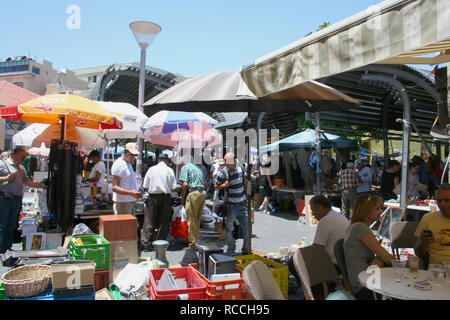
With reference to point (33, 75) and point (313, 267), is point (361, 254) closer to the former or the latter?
point (313, 267)

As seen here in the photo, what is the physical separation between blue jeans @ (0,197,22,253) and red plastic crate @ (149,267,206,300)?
13.0 ft

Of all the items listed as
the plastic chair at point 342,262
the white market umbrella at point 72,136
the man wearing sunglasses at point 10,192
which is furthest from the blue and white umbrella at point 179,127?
the plastic chair at point 342,262

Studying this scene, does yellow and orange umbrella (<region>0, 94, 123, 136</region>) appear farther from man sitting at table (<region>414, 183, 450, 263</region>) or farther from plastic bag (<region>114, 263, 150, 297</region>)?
man sitting at table (<region>414, 183, 450, 263</region>)

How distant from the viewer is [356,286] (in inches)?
130

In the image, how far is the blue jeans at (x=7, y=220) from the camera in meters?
6.07

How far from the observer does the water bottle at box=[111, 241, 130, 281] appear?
15.4ft

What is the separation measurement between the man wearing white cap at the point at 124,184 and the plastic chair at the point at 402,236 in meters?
4.27

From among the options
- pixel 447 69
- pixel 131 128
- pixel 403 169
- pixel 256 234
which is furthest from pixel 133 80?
pixel 447 69

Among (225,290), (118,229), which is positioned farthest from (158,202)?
(225,290)

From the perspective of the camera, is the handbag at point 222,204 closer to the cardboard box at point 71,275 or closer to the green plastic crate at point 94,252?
the green plastic crate at point 94,252

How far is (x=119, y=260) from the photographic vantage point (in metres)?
4.79

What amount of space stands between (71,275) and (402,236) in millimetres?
4141

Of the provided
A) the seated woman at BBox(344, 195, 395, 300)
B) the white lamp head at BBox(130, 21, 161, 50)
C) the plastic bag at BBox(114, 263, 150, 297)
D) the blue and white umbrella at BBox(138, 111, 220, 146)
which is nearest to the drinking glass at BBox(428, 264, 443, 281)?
the seated woman at BBox(344, 195, 395, 300)
